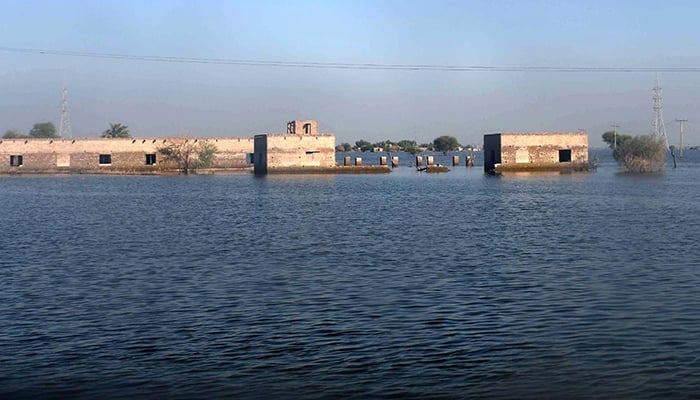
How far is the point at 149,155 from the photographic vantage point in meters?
102

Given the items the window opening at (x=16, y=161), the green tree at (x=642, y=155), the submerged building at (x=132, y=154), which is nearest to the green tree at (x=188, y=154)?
the submerged building at (x=132, y=154)

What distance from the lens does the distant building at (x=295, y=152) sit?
9538 centimetres

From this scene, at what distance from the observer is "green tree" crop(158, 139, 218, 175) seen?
103 metres

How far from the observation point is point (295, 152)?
315 feet

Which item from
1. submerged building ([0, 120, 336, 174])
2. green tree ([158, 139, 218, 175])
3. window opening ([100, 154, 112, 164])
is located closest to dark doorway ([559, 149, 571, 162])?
submerged building ([0, 120, 336, 174])

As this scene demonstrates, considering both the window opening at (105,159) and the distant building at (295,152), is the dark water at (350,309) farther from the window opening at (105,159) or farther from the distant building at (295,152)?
the window opening at (105,159)

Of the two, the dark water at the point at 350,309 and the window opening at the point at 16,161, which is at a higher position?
the window opening at the point at 16,161

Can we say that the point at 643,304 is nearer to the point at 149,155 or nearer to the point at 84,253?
the point at 84,253

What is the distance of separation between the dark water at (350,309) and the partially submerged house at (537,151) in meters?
54.3

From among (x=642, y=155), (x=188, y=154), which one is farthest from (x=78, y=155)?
(x=642, y=155)

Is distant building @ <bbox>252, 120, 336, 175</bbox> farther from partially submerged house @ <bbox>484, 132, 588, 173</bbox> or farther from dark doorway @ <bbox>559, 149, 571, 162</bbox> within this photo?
dark doorway @ <bbox>559, 149, 571, 162</bbox>

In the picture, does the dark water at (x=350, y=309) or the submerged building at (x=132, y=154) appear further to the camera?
the submerged building at (x=132, y=154)

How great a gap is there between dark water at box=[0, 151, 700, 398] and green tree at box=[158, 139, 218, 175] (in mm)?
63582

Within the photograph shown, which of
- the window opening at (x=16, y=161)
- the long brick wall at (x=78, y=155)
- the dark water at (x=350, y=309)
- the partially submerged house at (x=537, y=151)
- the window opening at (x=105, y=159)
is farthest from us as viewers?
the window opening at (x=16, y=161)
